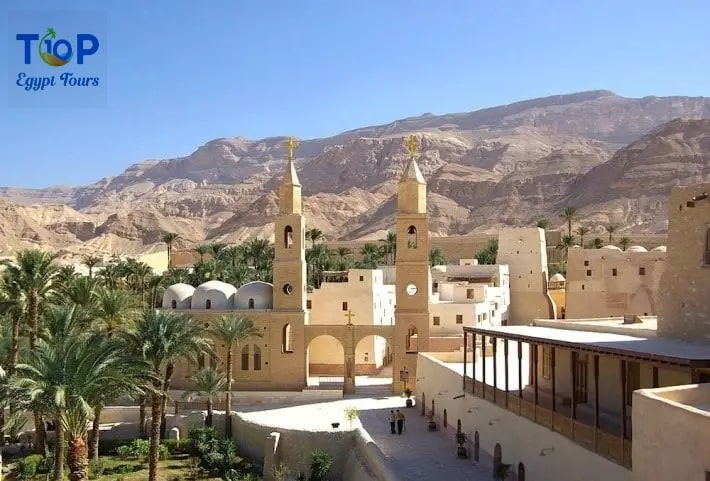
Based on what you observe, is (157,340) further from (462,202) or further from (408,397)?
(462,202)

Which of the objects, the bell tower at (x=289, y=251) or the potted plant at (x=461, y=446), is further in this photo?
the bell tower at (x=289, y=251)

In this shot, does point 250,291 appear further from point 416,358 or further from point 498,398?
point 498,398

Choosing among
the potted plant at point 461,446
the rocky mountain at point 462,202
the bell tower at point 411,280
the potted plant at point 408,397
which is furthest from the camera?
the rocky mountain at point 462,202

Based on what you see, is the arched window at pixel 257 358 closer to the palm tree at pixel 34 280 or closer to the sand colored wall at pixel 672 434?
the palm tree at pixel 34 280

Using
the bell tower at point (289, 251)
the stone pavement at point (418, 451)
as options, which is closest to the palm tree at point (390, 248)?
the bell tower at point (289, 251)

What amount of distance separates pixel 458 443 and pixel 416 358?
27.7 feet

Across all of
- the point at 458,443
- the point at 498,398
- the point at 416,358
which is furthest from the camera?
the point at 416,358

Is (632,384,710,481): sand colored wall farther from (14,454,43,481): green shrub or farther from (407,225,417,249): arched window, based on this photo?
(407,225,417,249): arched window

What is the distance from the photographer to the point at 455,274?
48156mm

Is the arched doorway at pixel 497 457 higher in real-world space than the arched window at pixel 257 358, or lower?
lower

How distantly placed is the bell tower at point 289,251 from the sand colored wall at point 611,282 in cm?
2011

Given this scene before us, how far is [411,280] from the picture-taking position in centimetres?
3138

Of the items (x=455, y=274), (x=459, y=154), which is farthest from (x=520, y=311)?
(x=459, y=154)

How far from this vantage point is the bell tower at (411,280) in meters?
30.7
